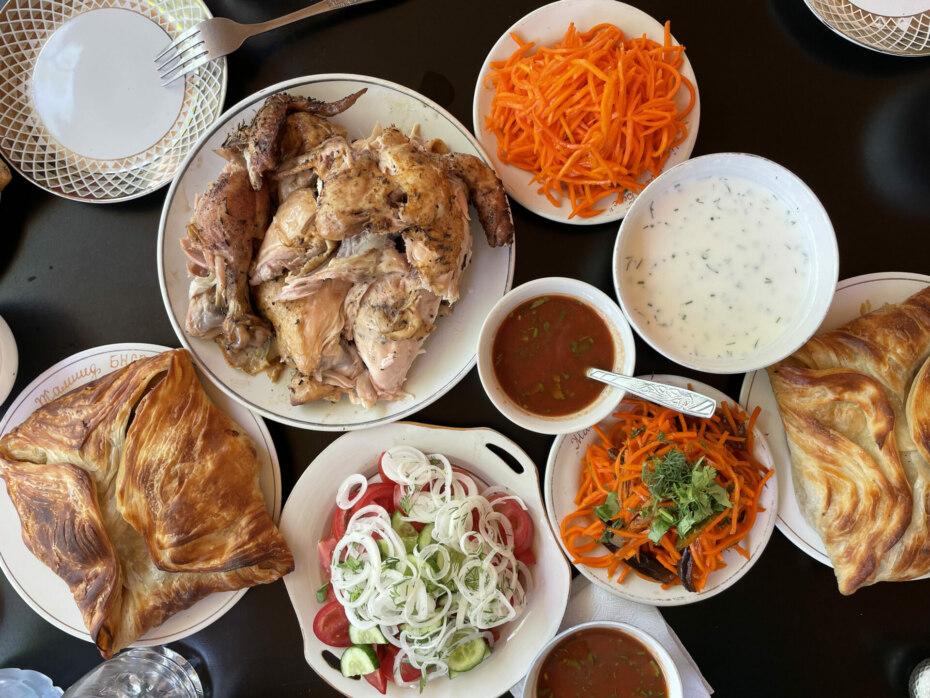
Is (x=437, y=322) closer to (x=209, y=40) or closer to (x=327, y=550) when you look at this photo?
(x=327, y=550)

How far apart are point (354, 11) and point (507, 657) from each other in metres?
2.84

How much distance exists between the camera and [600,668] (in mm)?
2561

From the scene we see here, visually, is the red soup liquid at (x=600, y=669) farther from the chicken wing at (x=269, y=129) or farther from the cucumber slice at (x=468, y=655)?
the chicken wing at (x=269, y=129)

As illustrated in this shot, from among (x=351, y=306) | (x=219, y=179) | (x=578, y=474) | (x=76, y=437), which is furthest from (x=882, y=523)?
(x=76, y=437)

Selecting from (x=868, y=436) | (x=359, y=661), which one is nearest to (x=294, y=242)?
(x=359, y=661)

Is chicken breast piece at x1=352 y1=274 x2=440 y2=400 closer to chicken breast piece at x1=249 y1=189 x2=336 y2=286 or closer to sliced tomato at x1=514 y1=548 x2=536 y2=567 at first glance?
chicken breast piece at x1=249 y1=189 x2=336 y2=286

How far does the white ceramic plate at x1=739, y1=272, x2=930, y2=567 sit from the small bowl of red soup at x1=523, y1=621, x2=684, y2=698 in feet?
2.46

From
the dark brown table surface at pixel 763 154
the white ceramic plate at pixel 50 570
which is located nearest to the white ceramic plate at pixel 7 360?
the white ceramic plate at pixel 50 570

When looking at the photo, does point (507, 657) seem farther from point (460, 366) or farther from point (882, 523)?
point (882, 523)

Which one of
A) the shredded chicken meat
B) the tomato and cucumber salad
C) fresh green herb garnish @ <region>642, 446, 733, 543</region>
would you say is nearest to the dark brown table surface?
the tomato and cucumber salad

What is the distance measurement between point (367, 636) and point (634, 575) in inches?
43.2

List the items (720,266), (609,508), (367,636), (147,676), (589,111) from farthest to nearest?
1. (147,676)
2. (367,636)
3. (609,508)
4. (589,111)
5. (720,266)

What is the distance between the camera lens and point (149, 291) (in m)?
2.80

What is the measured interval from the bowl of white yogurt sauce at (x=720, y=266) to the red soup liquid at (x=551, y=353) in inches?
8.1
